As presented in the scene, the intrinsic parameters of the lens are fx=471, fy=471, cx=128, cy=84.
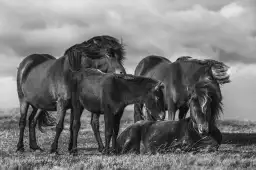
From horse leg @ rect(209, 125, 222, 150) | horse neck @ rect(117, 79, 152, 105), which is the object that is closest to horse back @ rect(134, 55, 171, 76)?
horse neck @ rect(117, 79, 152, 105)

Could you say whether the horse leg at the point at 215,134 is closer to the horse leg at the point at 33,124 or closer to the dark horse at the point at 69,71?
the dark horse at the point at 69,71

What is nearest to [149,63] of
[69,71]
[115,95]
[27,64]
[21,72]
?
[27,64]

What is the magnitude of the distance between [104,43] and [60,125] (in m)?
2.26

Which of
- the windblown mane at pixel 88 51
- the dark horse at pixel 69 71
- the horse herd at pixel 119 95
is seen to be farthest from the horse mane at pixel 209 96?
the windblown mane at pixel 88 51

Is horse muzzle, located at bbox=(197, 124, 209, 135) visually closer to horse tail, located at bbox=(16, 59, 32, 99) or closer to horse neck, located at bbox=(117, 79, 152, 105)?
horse neck, located at bbox=(117, 79, 152, 105)

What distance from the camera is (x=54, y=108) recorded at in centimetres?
1218

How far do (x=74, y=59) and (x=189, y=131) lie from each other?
11.5 ft

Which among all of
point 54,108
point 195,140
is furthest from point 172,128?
point 54,108

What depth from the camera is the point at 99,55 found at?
11516 mm

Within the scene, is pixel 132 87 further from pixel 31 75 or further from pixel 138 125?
pixel 31 75

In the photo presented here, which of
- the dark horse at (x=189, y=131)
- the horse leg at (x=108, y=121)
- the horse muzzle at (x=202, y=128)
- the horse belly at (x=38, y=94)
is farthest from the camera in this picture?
the horse belly at (x=38, y=94)

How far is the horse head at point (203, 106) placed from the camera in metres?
9.30

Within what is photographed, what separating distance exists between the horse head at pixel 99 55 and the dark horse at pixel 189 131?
2.06 m

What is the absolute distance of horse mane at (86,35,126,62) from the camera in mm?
11445
